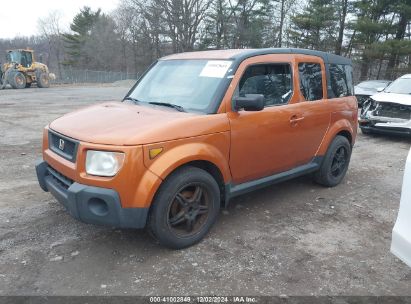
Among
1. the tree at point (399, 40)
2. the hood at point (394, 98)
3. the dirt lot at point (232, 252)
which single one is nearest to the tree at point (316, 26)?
the tree at point (399, 40)

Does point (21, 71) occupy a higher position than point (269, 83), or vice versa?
point (269, 83)

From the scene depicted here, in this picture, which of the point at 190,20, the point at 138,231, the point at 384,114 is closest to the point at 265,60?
the point at 138,231

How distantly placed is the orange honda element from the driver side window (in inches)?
0.5

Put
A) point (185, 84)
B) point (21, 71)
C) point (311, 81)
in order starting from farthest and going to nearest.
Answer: point (21, 71), point (311, 81), point (185, 84)

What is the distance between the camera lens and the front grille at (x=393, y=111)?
29.7 feet

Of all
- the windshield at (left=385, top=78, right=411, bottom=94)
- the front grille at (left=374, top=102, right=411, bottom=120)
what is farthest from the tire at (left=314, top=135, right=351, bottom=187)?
the windshield at (left=385, top=78, right=411, bottom=94)

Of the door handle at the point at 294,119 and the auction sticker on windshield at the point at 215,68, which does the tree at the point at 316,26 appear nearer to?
the door handle at the point at 294,119

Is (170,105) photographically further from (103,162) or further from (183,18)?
(183,18)

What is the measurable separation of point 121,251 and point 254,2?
138 feet

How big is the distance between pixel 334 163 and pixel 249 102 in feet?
8.18

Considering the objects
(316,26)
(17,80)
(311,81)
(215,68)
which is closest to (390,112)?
(311,81)

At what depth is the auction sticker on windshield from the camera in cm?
388

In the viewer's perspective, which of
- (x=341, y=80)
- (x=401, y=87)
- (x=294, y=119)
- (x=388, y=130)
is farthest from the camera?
(x=401, y=87)

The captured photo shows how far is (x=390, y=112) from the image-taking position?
9383 mm
